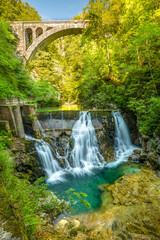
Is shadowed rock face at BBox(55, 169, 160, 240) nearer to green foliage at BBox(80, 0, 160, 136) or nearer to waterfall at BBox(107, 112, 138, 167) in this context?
waterfall at BBox(107, 112, 138, 167)

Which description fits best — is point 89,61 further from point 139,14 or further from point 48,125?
point 48,125

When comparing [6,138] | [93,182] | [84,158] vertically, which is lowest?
[93,182]

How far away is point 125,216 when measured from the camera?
11.4 feet

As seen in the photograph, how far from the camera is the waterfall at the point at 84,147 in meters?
7.70

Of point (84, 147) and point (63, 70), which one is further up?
point (63, 70)

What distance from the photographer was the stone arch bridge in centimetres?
1873

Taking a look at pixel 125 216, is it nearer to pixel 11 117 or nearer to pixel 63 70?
pixel 11 117

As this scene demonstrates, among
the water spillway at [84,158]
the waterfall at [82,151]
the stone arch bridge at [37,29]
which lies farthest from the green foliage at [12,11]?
the waterfall at [82,151]

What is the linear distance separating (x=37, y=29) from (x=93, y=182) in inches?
956

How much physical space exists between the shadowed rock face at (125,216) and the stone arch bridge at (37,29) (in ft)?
71.4

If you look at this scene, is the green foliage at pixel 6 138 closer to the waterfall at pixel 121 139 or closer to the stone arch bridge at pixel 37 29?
the waterfall at pixel 121 139

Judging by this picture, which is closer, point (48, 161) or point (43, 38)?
point (48, 161)

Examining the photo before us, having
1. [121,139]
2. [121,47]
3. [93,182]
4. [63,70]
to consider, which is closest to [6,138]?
[93,182]

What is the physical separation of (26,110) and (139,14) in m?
12.6
